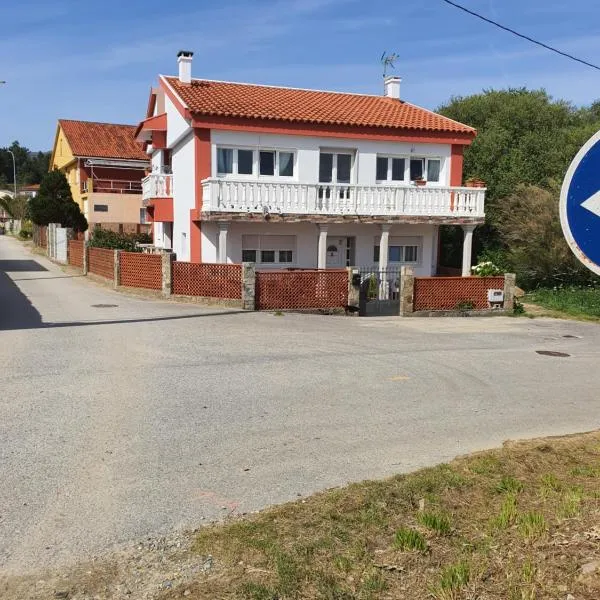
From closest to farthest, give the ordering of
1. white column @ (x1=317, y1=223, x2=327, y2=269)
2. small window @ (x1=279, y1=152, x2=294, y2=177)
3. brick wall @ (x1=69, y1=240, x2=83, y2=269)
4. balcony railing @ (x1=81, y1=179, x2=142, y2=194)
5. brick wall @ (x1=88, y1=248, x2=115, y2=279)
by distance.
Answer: white column @ (x1=317, y1=223, x2=327, y2=269), brick wall @ (x1=88, y1=248, x2=115, y2=279), small window @ (x1=279, y1=152, x2=294, y2=177), brick wall @ (x1=69, y1=240, x2=83, y2=269), balcony railing @ (x1=81, y1=179, x2=142, y2=194)

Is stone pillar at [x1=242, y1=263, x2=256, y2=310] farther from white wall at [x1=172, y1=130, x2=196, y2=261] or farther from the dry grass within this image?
the dry grass

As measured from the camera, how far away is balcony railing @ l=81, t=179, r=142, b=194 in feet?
143

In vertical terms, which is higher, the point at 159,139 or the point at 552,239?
the point at 159,139

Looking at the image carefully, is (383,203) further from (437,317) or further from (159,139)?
(159,139)

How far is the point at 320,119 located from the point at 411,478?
1915 centimetres

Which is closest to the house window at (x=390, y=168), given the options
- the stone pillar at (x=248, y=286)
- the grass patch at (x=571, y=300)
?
the grass patch at (x=571, y=300)

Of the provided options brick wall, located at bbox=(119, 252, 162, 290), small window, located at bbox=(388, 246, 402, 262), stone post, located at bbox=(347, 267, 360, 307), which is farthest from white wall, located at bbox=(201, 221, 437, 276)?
stone post, located at bbox=(347, 267, 360, 307)

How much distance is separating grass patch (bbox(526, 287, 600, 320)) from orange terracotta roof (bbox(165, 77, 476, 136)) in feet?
23.2

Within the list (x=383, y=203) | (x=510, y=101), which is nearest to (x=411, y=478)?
(x=383, y=203)

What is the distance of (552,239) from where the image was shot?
2355 centimetres

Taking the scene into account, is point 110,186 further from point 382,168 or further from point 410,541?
point 410,541

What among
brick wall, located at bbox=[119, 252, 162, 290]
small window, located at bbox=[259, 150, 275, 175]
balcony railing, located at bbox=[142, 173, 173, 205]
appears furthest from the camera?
balcony railing, located at bbox=[142, 173, 173, 205]

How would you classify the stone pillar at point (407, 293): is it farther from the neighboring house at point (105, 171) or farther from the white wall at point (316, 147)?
the neighboring house at point (105, 171)

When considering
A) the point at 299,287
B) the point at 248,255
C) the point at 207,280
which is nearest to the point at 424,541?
the point at 299,287
